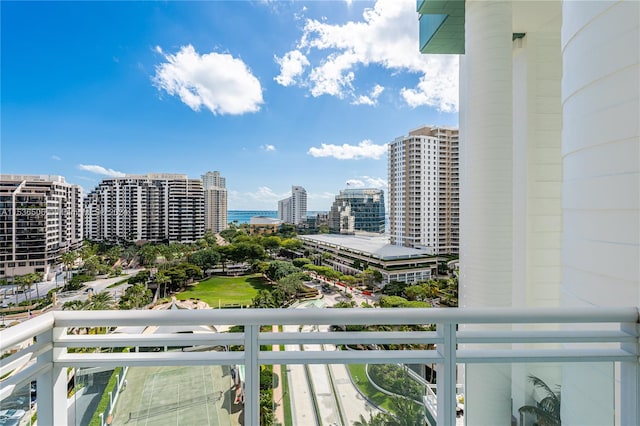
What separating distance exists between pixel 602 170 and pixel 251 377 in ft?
3.93

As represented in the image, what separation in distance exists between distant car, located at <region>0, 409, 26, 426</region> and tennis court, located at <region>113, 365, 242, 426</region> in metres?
0.21

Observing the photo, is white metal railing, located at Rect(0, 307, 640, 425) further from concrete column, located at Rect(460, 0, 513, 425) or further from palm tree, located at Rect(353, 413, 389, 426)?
concrete column, located at Rect(460, 0, 513, 425)

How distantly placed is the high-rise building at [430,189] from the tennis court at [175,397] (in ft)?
52.1

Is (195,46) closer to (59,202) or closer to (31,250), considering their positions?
(59,202)

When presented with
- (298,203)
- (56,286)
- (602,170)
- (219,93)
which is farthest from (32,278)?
(298,203)

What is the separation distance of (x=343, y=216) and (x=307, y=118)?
10045 millimetres

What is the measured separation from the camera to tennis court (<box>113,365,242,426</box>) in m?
0.79

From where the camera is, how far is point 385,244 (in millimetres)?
18734

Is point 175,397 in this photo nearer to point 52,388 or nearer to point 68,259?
point 52,388

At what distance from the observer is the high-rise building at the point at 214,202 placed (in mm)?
24025

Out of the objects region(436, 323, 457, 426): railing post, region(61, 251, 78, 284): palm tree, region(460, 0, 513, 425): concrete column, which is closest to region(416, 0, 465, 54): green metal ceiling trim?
region(460, 0, 513, 425): concrete column

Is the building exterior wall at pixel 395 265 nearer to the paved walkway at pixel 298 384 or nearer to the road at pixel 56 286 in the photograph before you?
the road at pixel 56 286

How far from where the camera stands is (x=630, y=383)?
0.84 metres

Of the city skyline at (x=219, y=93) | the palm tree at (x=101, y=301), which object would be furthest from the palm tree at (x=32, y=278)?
the city skyline at (x=219, y=93)
